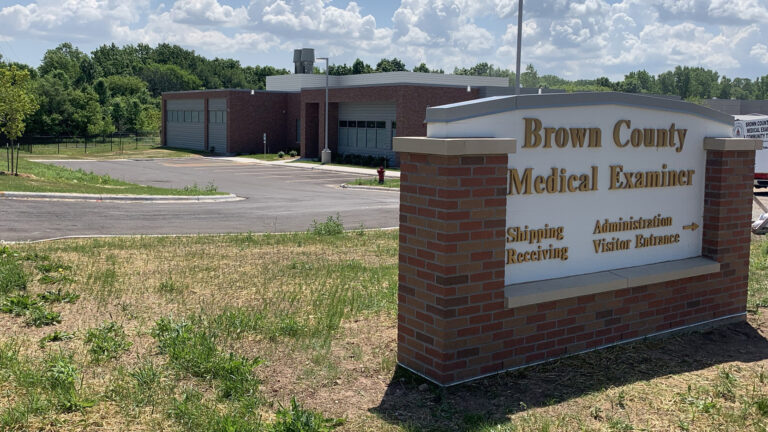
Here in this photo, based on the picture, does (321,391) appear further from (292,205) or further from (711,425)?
(292,205)

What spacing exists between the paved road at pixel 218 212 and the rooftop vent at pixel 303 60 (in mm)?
38567

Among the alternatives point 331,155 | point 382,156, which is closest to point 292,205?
point 382,156

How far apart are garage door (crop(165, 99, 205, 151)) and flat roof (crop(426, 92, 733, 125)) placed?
57048mm

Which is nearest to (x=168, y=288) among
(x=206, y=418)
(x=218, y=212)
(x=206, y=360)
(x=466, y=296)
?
(x=206, y=360)

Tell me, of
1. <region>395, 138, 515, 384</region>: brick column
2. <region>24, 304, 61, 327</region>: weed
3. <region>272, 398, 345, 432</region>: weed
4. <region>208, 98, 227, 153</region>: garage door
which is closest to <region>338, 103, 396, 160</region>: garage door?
<region>208, 98, 227, 153</region>: garage door

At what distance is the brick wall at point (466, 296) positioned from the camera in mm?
6070

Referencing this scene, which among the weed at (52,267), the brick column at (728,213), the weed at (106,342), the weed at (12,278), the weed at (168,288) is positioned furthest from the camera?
the weed at (52,267)

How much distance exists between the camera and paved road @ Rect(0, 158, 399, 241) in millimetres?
16266

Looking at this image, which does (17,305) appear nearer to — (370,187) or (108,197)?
(108,197)

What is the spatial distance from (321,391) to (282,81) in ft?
230

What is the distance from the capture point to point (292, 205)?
23234 millimetres

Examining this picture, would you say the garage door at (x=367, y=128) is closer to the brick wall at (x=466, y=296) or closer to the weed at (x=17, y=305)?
the weed at (x=17, y=305)

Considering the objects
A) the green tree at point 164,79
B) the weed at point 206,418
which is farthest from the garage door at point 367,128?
the green tree at point 164,79

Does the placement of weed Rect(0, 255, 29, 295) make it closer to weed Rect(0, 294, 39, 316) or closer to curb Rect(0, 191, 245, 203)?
weed Rect(0, 294, 39, 316)
